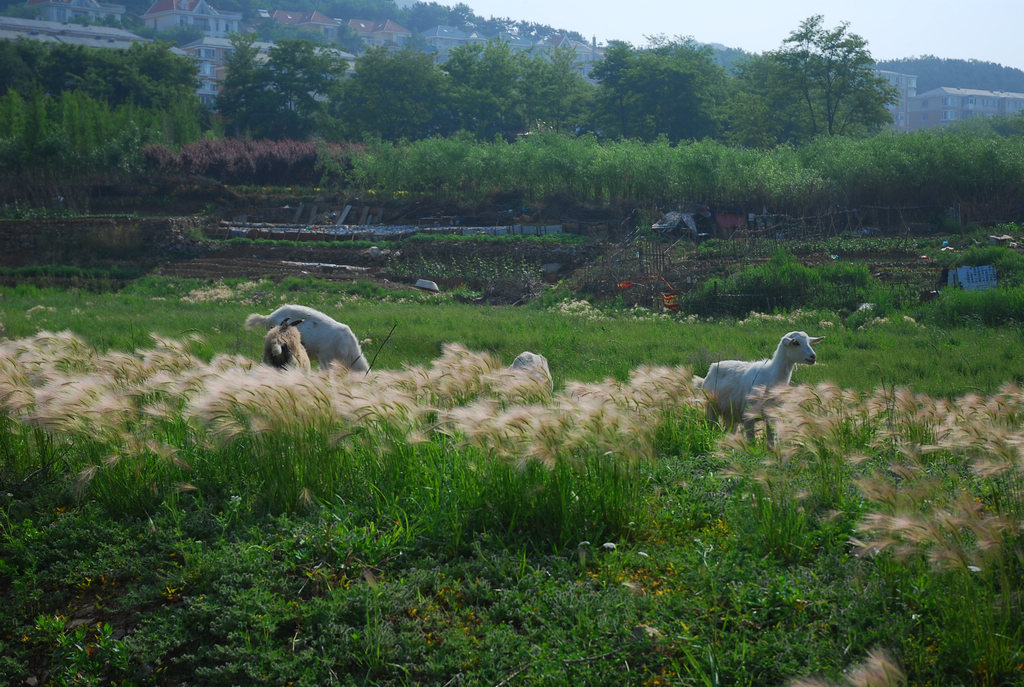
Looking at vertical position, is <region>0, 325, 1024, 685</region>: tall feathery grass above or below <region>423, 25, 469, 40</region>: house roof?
below

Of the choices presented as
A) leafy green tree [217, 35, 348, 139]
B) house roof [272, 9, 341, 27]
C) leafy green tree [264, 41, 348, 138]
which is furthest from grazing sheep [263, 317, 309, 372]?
house roof [272, 9, 341, 27]

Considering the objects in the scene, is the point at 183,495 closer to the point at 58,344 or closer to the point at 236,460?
the point at 236,460

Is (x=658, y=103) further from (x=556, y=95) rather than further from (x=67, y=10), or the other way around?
(x=67, y=10)

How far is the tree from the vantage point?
5522 centimetres

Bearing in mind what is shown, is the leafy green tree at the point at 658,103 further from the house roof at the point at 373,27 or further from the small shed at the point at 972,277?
the house roof at the point at 373,27

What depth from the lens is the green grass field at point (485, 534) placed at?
3.72 metres

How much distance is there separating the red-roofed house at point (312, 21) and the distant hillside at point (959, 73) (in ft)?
404

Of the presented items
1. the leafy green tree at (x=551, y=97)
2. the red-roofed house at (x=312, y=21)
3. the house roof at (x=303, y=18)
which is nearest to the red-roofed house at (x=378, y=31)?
the red-roofed house at (x=312, y=21)

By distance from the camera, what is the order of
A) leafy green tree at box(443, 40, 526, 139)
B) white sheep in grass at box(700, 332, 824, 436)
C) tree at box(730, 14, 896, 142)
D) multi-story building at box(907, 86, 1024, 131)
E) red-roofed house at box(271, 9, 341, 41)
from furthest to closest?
red-roofed house at box(271, 9, 341, 41), multi-story building at box(907, 86, 1024, 131), leafy green tree at box(443, 40, 526, 139), tree at box(730, 14, 896, 142), white sheep in grass at box(700, 332, 824, 436)

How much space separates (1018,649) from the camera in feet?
11.1

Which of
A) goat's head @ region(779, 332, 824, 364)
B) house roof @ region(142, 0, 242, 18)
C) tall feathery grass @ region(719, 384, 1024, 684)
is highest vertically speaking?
house roof @ region(142, 0, 242, 18)

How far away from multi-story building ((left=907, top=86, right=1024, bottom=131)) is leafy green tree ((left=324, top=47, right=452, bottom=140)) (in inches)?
3843

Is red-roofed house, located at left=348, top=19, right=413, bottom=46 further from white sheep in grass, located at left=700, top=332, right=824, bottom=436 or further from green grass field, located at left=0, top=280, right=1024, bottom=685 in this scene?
green grass field, located at left=0, top=280, right=1024, bottom=685

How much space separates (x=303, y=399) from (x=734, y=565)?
2.90 m
